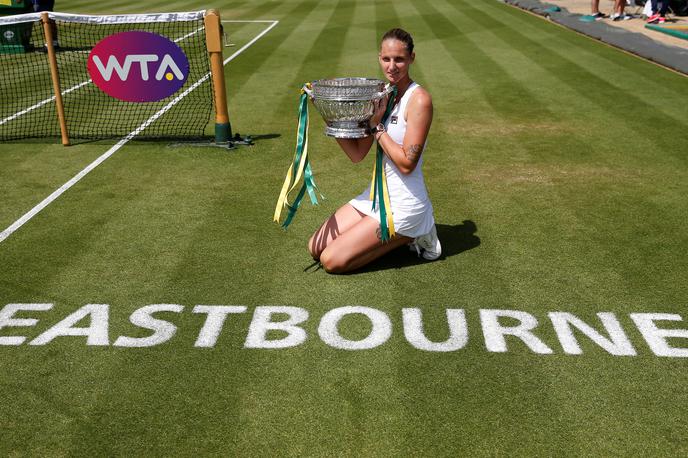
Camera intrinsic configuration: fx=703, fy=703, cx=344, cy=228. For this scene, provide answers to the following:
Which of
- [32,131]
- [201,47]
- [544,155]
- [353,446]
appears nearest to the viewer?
[353,446]

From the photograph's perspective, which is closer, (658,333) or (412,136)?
(658,333)

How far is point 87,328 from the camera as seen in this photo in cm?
540

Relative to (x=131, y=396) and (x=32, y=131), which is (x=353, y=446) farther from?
(x=32, y=131)

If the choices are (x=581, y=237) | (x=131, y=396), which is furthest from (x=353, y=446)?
(x=581, y=237)

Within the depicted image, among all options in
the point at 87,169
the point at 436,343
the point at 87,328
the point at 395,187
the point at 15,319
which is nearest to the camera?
the point at 436,343

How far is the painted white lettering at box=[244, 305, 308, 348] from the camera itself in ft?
17.0

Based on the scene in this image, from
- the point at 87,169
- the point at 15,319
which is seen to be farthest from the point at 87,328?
the point at 87,169

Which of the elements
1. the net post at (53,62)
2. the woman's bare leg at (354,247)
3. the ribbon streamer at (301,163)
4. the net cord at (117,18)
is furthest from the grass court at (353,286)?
the net cord at (117,18)

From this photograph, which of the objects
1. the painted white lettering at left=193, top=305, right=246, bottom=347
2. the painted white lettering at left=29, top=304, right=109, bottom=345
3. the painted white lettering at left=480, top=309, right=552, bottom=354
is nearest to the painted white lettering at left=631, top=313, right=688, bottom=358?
the painted white lettering at left=480, top=309, right=552, bottom=354

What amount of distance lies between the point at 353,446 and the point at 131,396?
1527mm

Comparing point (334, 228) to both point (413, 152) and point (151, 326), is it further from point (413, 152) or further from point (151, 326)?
point (151, 326)

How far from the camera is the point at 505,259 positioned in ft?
21.7

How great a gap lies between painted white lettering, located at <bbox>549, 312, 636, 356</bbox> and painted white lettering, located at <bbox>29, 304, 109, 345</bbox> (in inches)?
134

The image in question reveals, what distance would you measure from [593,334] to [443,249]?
1917mm
